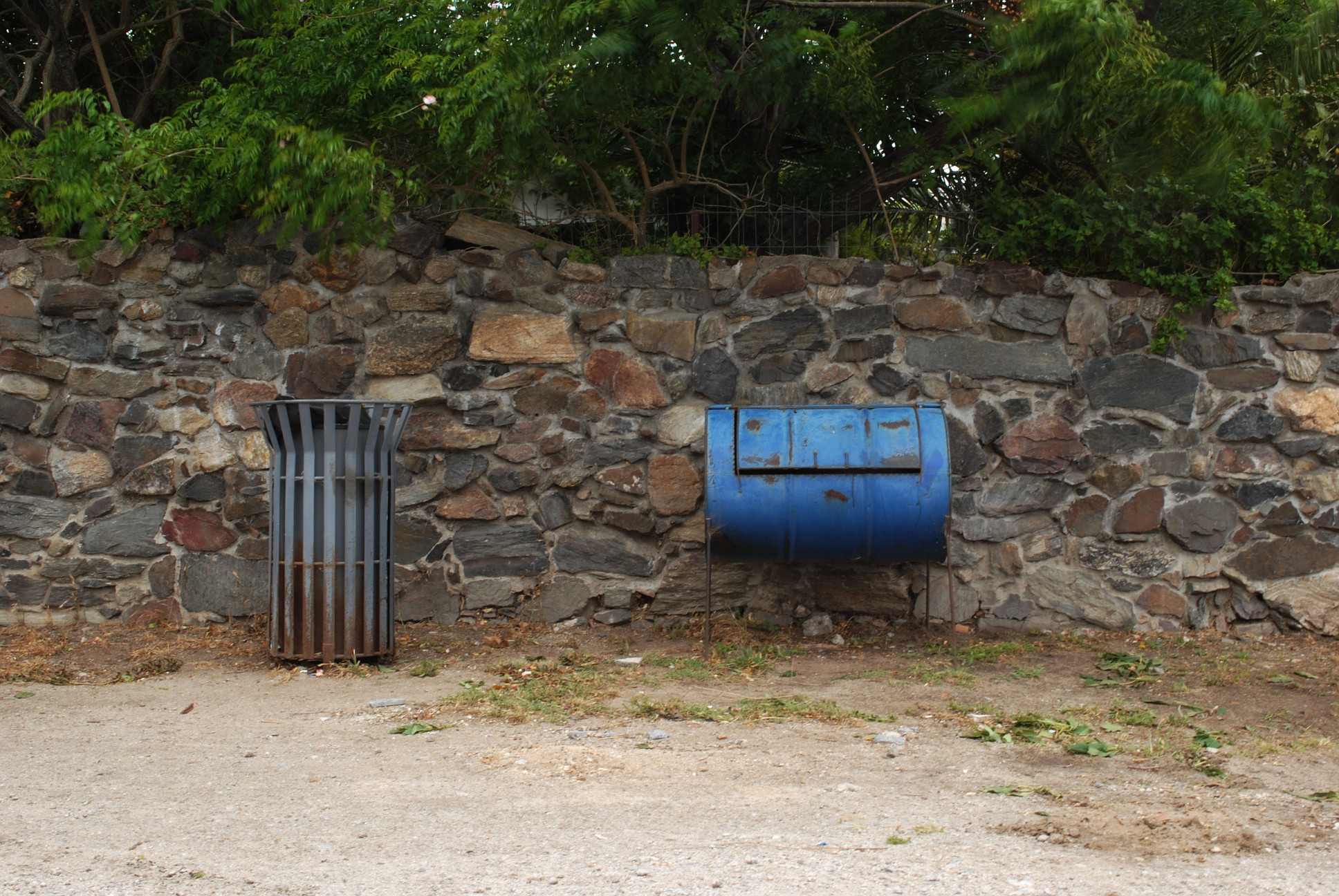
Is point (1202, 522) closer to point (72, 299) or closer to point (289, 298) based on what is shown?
point (289, 298)

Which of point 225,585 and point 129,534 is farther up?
point 129,534

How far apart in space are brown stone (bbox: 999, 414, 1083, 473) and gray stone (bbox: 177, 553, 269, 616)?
378cm

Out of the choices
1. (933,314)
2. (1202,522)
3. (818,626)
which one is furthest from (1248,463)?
(818,626)

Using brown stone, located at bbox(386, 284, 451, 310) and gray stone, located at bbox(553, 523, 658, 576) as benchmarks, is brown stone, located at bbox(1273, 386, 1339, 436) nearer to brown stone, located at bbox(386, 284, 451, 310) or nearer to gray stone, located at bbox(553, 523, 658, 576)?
gray stone, located at bbox(553, 523, 658, 576)

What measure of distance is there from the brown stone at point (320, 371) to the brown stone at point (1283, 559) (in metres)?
4.56

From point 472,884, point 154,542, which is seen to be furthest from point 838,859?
point 154,542

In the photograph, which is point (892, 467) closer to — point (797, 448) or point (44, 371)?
point (797, 448)

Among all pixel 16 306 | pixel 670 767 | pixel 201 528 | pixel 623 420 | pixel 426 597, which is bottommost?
pixel 670 767

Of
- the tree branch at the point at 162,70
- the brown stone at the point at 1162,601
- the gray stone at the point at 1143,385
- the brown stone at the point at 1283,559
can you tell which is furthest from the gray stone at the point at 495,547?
the brown stone at the point at 1283,559

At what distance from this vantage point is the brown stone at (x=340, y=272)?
19.2 feet

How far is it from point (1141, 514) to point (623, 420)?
8.65 ft

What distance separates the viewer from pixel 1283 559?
590 cm

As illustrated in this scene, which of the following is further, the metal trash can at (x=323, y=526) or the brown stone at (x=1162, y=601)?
the brown stone at (x=1162, y=601)

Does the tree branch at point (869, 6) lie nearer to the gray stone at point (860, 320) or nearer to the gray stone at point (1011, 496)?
Answer: the gray stone at point (860, 320)
